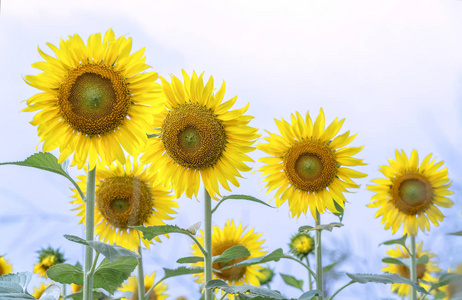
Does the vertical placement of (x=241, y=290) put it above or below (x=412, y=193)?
below

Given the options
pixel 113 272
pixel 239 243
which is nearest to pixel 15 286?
pixel 113 272

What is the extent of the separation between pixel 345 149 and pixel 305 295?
2.15 ft

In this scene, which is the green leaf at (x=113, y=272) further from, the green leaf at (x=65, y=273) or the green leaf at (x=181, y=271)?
the green leaf at (x=181, y=271)

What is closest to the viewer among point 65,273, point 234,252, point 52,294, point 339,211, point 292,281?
point 52,294

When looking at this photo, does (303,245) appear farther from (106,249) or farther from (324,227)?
(106,249)

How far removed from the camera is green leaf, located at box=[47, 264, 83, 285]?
1.14 m

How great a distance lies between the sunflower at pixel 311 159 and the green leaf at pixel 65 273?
73 cm

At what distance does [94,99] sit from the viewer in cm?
125

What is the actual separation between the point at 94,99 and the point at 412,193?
4.39 feet

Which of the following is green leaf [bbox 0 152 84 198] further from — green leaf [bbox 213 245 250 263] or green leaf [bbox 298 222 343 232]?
green leaf [bbox 298 222 343 232]

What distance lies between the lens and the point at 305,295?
1.19 m

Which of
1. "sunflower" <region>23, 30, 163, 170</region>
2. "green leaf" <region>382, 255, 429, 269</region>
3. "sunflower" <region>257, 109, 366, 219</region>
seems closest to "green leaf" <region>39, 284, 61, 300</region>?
"sunflower" <region>23, 30, 163, 170</region>

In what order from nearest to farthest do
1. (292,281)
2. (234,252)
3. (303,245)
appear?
(234,252)
(292,281)
(303,245)

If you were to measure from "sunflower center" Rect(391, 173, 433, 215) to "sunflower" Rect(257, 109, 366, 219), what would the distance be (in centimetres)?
44
